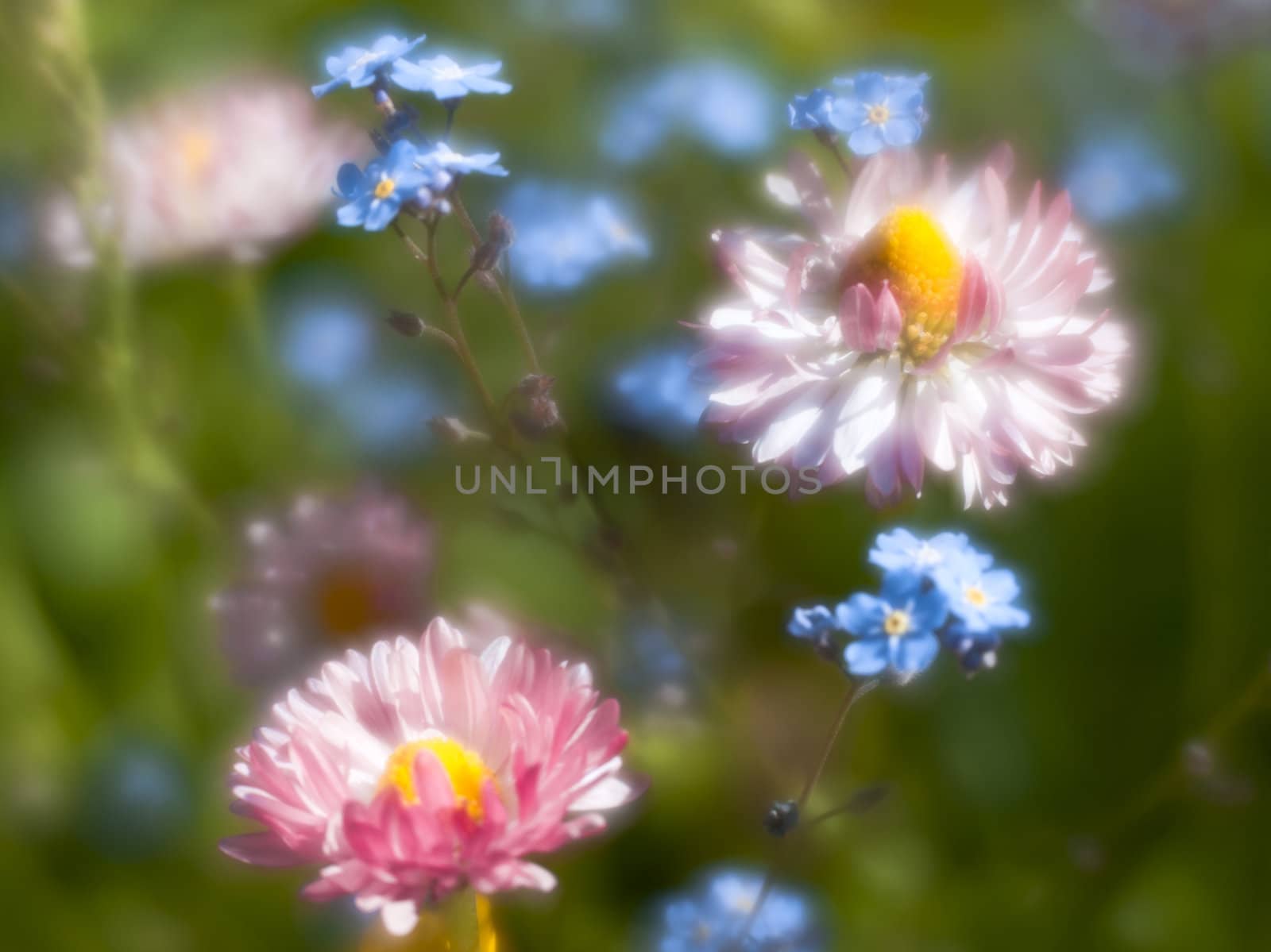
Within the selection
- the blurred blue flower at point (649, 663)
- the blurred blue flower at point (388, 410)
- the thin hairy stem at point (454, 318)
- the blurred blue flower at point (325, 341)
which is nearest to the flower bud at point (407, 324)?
the thin hairy stem at point (454, 318)

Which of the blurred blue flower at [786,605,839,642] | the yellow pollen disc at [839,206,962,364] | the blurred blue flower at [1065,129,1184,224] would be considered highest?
the blurred blue flower at [1065,129,1184,224]

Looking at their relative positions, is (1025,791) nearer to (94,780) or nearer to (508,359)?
(508,359)

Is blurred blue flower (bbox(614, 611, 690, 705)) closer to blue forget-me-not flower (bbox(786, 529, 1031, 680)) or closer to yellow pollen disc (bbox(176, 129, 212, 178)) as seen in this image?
blue forget-me-not flower (bbox(786, 529, 1031, 680))

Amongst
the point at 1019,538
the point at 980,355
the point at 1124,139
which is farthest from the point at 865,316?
the point at 1124,139

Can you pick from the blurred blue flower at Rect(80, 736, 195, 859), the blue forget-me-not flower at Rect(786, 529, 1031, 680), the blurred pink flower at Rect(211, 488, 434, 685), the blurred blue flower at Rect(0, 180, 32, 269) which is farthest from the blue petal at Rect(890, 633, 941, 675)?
the blurred blue flower at Rect(0, 180, 32, 269)

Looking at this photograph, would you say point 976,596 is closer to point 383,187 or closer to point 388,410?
point 383,187

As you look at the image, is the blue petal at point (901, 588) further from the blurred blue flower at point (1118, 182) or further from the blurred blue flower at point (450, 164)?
the blurred blue flower at point (1118, 182)
